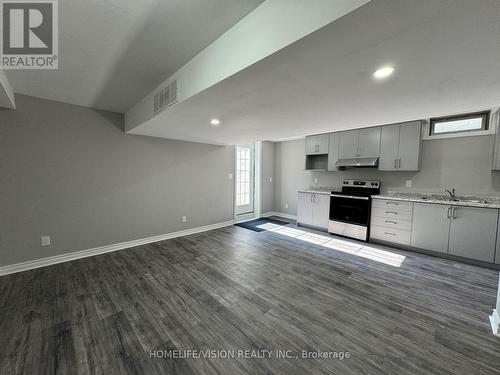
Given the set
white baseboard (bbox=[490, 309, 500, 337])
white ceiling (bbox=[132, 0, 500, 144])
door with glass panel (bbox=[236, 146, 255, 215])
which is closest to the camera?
white ceiling (bbox=[132, 0, 500, 144])

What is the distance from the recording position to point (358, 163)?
404 cm

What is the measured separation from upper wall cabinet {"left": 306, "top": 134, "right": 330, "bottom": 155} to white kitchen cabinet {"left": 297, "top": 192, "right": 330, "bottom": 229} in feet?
3.53

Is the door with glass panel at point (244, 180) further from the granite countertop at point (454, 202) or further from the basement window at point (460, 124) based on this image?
the basement window at point (460, 124)

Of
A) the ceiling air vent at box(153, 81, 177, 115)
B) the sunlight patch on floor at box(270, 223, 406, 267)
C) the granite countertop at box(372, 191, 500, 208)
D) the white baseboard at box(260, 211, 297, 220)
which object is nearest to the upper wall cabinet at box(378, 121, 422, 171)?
the granite countertop at box(372, 191, 500, 208)

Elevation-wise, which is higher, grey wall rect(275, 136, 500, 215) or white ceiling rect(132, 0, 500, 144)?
white ceiling rect(132, 0, 500, 144)

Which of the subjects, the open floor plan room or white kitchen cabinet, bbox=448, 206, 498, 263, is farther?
white kitchen cabinet, bbox=448, 206, 498, 263

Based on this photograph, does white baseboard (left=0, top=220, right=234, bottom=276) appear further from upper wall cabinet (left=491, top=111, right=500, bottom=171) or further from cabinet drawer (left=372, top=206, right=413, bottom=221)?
upper wall cabinet (left=491, top=111, right=500, bottom=171)

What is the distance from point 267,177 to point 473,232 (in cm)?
447

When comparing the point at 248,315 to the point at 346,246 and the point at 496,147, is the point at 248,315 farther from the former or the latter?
the point at 496,147

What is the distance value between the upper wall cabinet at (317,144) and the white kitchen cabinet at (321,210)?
110 centimetres

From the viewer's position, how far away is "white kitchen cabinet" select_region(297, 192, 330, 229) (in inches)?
179

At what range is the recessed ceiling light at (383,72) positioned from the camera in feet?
5.06

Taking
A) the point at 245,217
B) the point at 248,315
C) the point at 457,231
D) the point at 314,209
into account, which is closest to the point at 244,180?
the point at 245,217


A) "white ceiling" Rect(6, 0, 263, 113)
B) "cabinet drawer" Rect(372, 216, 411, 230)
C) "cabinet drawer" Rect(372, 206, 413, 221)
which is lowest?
"cabinet drawer" Rect(372, 216, 411, 230)
